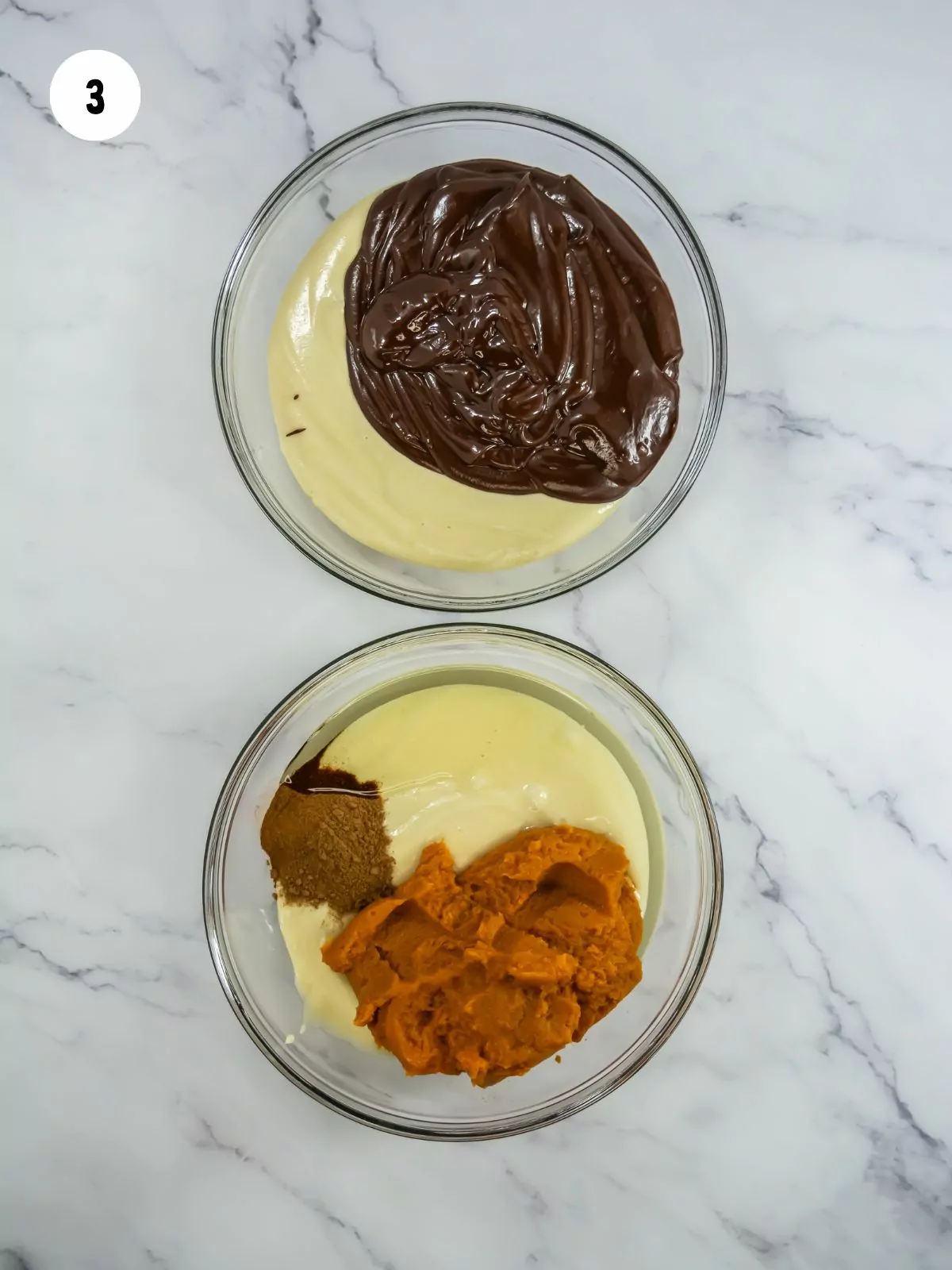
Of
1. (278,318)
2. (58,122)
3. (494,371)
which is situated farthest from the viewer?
(58,122)

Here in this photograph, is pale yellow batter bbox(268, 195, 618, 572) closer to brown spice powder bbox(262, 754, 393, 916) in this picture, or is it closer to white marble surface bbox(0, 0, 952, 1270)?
white marble surface bbox(0, 0, 952, 1270)

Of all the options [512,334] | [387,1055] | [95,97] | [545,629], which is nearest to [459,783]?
[545,629]

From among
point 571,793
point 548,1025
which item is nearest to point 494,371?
point 571,793

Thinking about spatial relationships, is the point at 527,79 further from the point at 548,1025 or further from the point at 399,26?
the point at 548,1025

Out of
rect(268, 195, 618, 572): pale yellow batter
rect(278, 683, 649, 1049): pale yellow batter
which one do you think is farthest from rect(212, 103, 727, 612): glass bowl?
rect(278, 683, 649, 1049): pale yellow batter

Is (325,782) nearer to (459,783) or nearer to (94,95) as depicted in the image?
(459,783)

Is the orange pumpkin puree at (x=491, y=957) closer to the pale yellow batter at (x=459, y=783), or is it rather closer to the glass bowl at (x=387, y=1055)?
the pale yellow batter at (x=459, y=783)

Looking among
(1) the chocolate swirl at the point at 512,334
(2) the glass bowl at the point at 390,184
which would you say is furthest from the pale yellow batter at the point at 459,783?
(1) the chocolate swirl at the point at 512,334
